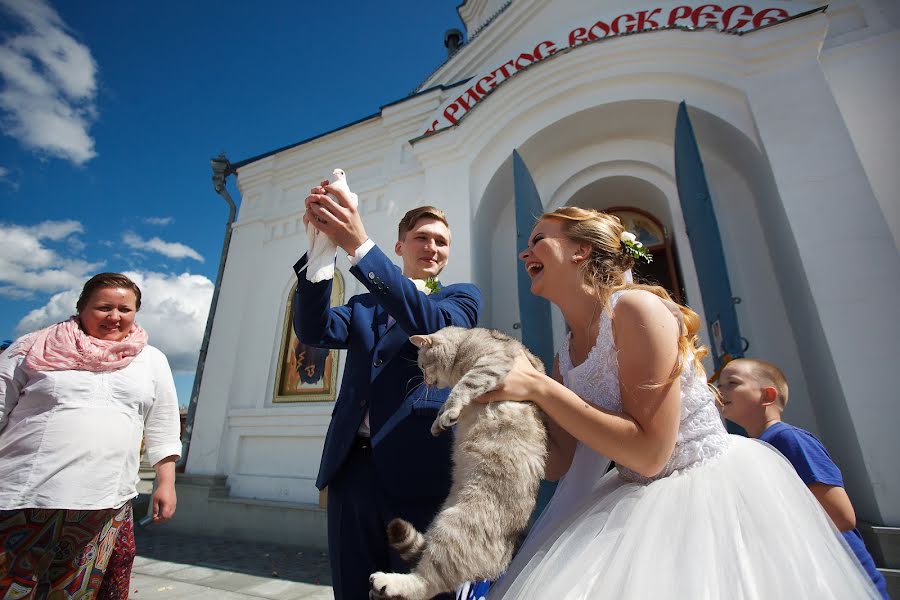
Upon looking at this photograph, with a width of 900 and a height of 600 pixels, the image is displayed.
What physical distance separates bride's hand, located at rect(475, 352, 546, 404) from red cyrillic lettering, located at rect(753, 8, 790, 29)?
5.31m

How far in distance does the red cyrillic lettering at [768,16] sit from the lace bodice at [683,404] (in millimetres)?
4951

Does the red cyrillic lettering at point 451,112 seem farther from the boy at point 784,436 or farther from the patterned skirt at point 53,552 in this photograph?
the patterned skirt at point 53,552

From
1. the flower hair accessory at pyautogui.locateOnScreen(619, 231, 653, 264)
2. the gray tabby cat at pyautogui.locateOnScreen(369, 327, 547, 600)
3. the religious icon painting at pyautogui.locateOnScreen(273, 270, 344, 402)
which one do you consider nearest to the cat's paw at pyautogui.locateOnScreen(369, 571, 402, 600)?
the gray tabby cat at pyautogui.locateOnScreen(369, 327, 547, 600)

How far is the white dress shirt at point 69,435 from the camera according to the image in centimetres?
206

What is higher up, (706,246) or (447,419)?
(706,246)

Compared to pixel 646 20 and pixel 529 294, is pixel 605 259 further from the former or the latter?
pixel 646 20

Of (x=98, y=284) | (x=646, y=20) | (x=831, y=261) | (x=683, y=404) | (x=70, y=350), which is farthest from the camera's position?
(x=646, y=20)

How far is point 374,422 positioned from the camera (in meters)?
1.48

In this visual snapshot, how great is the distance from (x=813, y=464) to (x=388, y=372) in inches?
76.0

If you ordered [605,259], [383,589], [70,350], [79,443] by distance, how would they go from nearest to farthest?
[383,589] < [605,259] < [79,443] < [70,350]

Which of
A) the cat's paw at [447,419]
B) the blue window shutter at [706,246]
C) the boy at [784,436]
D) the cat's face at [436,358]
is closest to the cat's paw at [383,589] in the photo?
the cat's paw at [447,419]

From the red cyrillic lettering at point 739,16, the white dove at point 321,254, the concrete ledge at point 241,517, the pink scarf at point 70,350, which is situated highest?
the red cyrillic lettering at point 739,16

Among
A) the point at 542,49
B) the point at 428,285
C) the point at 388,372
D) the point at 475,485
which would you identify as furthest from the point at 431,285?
the point at 542,49

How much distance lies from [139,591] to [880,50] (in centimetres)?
873
